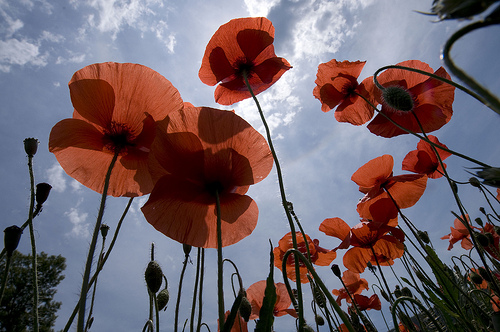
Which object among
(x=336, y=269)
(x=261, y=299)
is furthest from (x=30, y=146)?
(x=336, y=269)

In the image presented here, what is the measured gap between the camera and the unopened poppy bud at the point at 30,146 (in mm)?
1328

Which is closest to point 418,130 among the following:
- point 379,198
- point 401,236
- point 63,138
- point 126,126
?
point 379,198

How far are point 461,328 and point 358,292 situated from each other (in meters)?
2.60

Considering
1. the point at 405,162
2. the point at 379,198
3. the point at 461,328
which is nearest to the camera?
the point at 461,328

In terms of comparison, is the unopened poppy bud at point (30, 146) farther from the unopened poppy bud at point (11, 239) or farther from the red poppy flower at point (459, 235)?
the red poppy flower at point (459, 235)

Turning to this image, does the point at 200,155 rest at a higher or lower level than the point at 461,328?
higher

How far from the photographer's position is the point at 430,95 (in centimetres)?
237

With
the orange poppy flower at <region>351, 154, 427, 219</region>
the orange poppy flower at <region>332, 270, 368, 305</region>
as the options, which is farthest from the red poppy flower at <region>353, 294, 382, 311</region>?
the orange poppy flower at <region>351, 154, 427, 219</region>

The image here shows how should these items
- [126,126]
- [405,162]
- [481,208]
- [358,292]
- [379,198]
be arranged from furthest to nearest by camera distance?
[358,292] → [481,208] → [405,162] → [379,198] → [126,126]

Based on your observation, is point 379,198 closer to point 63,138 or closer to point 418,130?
point 418,130

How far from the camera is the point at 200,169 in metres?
1.39

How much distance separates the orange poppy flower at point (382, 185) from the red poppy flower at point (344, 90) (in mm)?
507

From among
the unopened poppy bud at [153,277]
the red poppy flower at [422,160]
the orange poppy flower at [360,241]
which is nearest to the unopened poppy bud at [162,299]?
the unopened poppy bud at [153,277]

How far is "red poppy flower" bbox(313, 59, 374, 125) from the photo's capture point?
99.3 inches
